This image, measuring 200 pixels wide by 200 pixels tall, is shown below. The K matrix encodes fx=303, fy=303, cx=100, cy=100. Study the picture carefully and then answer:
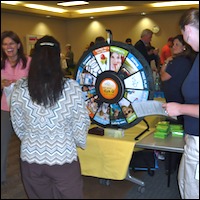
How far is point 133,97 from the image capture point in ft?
4.74

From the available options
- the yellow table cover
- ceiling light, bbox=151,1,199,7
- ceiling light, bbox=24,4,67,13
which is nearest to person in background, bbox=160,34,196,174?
the yellow table cover

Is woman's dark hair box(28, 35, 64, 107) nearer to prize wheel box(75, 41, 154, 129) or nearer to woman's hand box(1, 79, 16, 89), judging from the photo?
woman's hand box(1, 79, 16, 89)

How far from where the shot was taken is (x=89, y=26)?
714 centimetres

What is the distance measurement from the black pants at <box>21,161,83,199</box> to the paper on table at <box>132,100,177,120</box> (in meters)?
0.40

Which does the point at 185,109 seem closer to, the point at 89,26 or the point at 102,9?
the point at 102,9

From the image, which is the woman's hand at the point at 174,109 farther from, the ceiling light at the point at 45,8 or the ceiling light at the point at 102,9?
the ceiling light at the point at 102,9

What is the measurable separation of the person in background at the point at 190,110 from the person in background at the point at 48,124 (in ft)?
1.17

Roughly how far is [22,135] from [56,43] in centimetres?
39

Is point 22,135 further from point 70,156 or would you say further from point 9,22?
point 9,22

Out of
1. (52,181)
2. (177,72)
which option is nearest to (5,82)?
(52,181)

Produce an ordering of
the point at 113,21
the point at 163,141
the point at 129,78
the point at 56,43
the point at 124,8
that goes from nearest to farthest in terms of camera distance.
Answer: the point at 56,43 < the point at 129,78 < the point at 163,141 < the point at 124,8 < the point at 113,21

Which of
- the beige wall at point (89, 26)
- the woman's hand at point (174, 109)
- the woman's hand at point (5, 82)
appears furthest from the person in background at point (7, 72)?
the beige wall at point (89, 26)

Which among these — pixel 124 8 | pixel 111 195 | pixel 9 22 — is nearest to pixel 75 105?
pixel 111 195

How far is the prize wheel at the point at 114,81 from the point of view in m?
1.40
